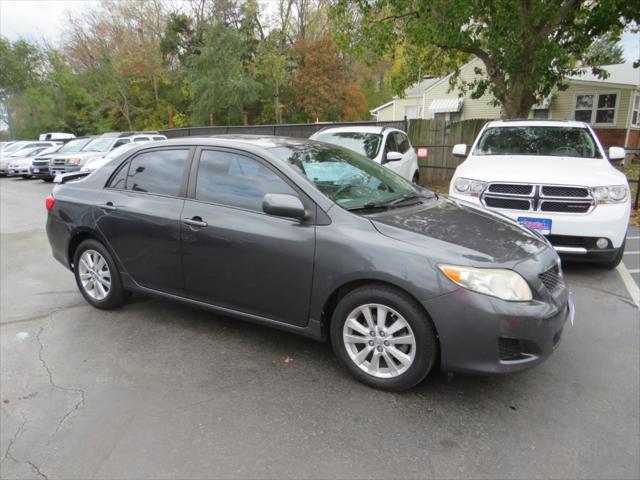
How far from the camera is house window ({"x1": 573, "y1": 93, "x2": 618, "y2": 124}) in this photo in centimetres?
2077

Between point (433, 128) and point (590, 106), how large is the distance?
444 inches

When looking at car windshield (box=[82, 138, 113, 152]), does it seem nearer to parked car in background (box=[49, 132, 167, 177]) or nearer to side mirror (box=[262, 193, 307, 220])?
parked car in background (box=[49, 132, 167, 177])

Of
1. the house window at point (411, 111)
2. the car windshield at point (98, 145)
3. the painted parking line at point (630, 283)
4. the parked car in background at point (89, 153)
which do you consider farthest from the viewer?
the house window at point (411, 111)

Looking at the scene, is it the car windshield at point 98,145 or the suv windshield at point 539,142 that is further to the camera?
the car windshield at point 98,145

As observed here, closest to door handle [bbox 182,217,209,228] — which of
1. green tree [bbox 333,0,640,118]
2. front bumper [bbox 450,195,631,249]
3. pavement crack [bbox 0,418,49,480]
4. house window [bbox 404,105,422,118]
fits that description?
pavement crack [bbox 0,418,49,480]

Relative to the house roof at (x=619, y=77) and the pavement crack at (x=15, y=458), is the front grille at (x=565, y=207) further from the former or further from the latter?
the house roof at (x=619, y=77)

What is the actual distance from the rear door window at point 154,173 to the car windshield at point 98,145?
13.6 meters

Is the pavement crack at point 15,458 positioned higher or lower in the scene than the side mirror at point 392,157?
lower

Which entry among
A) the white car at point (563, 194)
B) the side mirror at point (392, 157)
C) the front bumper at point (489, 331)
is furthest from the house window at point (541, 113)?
the front bumper at point (489, 331)

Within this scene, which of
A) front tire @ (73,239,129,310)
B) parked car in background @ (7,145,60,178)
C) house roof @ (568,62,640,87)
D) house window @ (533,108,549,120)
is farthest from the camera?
house window @ (533,108,549,120)

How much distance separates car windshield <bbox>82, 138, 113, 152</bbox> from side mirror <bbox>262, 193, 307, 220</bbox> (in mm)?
15302

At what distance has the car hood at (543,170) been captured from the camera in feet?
17.4

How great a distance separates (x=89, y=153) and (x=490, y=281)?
16431 millimetres

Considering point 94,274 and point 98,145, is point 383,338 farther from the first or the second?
point 98,145
